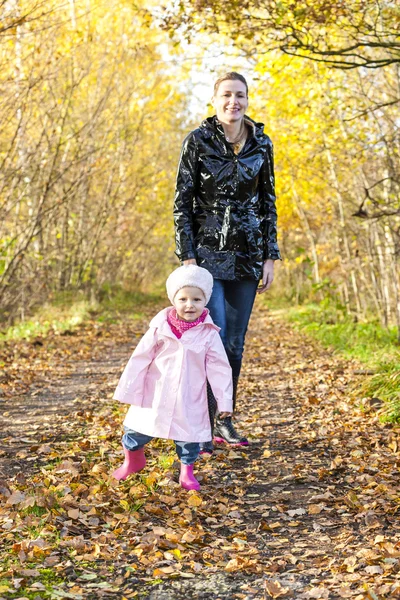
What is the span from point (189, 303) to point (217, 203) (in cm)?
95

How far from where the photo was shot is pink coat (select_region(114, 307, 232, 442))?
14.0 ft

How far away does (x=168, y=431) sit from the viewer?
165 inches

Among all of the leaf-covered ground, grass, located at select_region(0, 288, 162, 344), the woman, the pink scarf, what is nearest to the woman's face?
the woman

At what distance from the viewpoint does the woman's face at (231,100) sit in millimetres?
4770

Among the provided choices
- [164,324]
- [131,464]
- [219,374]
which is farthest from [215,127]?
[131,464]

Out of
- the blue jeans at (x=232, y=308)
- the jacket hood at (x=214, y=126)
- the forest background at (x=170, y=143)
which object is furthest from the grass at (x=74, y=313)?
the jacket hood at (x=214, y=126)

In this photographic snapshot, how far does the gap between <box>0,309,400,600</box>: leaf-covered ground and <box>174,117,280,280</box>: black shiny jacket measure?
1.39 meters

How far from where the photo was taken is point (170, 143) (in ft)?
70.2

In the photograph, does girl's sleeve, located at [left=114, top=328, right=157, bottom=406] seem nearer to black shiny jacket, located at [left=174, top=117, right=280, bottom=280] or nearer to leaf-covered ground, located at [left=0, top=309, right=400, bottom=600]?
leaf-covered ground, located at [left=0, top=309, right=400, bottom=600]

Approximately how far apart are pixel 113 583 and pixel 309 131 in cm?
1049

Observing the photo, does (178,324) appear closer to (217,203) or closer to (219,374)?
(219,374)

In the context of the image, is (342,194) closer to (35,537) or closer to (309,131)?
(309,131)

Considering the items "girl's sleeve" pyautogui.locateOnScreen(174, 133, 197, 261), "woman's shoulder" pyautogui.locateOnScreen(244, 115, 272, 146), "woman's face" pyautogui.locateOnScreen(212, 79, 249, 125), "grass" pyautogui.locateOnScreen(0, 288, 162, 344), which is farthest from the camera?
"grass" pyautogui.locateOnScreen(0, 288, 162, 344)

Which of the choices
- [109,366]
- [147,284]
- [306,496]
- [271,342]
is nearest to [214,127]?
[306,496]
